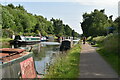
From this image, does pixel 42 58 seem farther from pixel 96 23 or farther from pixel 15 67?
pixel 96 23

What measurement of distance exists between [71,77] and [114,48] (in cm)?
598

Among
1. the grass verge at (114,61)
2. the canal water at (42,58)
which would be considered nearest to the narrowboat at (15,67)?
the canal water at (42,58)

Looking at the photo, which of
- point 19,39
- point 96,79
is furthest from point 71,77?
point 19,39

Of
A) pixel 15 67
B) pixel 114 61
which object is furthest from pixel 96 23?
pixel 15 67

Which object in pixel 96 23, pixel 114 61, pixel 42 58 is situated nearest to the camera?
pixel 114 61

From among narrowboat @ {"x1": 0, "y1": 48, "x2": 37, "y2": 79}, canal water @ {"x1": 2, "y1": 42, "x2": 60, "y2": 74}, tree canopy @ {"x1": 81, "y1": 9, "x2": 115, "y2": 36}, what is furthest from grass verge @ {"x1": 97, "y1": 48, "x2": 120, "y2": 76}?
tree canopy @ {"x1": 81, "y1": 9, "x2": 115, "y2": 36}

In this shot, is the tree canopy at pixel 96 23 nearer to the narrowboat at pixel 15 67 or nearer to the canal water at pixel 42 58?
the canal water at pixel 42 58

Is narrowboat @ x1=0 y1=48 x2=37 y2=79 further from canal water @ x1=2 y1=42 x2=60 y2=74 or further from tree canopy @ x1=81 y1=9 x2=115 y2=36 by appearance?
tree canopy @ x1=81 y1=9 x2=115 y2=36

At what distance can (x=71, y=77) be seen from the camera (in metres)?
7.04

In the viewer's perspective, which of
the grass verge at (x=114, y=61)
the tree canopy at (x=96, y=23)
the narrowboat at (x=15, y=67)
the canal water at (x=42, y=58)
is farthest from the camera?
the tree canopy at (x=96, y=23)

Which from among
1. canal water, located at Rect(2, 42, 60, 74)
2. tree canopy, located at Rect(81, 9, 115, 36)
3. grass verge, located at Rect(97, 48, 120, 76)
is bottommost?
canal water, located at Rect(2, 42, 60, 74)

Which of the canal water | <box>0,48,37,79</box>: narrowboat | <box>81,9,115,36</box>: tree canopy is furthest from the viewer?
<box>81,9,115,36</box>: tree canopy

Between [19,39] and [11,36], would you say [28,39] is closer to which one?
[19,39]

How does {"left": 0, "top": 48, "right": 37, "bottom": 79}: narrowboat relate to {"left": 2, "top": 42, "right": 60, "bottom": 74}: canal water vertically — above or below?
above
